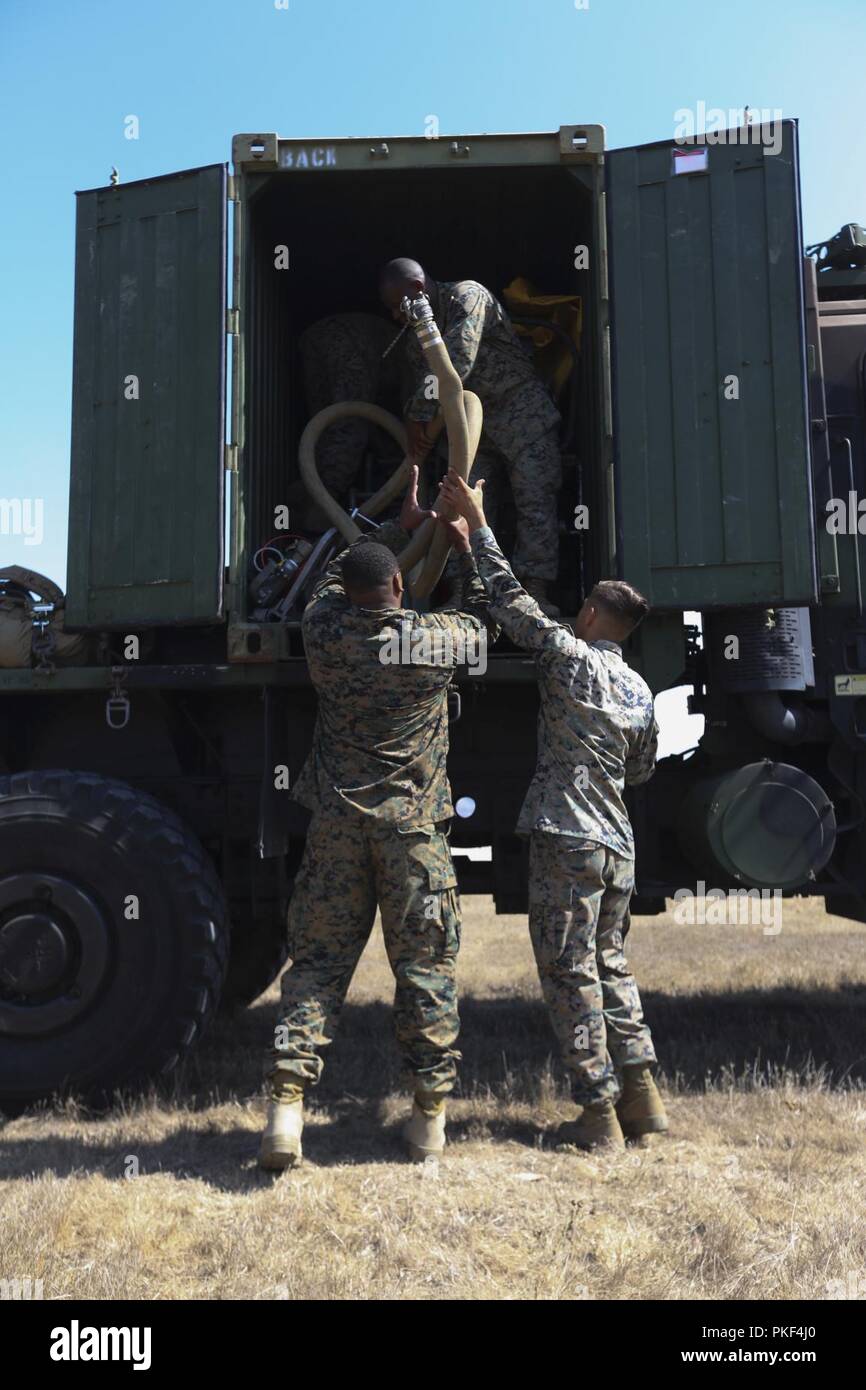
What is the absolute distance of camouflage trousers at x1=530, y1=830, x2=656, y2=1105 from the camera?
11.7 ft

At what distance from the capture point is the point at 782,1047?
4973mm

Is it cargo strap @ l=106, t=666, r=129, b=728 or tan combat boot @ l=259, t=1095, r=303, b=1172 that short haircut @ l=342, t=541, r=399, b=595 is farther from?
tan combat boot @ l=259, t=1095, r=303, b=1172

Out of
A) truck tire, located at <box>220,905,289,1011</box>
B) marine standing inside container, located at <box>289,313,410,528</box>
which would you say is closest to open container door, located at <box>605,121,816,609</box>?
marine standing inside container, located at <box>289,313,410,528</box>

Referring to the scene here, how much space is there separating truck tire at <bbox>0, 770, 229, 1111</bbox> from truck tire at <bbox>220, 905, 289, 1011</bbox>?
1286 mm

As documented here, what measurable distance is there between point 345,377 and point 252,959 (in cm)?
297

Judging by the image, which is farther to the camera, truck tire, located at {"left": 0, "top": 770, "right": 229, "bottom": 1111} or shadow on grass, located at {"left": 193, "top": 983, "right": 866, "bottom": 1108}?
shadow on grass, located at {"left": 193, "top": 983, "right": 866, "bottom": 1108}

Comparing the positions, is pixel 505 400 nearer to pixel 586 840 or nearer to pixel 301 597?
pixel 301 597

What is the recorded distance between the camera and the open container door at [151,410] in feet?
14.2

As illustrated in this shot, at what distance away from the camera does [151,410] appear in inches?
173

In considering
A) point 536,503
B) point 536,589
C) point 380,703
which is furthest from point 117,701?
point 536,503

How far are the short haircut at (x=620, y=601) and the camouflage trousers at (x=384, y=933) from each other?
38.8 inches

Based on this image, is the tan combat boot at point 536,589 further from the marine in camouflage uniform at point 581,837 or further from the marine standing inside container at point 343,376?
the marine standing inside container at point 343,376
